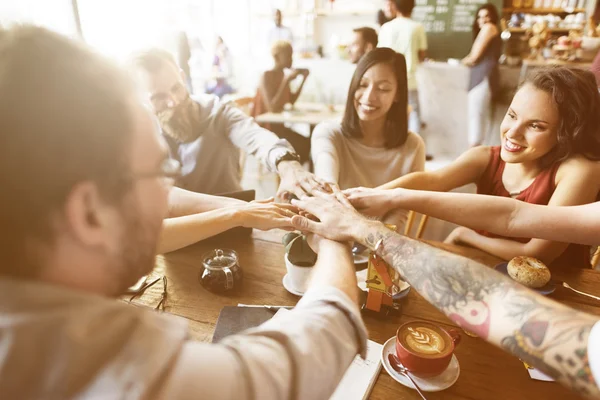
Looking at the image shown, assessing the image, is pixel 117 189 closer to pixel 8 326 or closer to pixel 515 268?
pixel 8 326

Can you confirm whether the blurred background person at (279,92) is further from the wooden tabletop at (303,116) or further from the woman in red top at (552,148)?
the woman in red top at (552,148)

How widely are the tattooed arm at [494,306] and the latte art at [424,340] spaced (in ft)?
0.23

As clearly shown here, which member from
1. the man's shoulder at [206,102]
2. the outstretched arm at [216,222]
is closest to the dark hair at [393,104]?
the man's shoulder at [206,102]

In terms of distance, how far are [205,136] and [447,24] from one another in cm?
502

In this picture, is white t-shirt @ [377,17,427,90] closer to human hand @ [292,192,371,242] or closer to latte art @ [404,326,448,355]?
human hand @ [292,192,371,242]

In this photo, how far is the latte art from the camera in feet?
2.78

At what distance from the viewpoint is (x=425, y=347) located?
0.86 m

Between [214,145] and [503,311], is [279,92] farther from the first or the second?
[503,311]

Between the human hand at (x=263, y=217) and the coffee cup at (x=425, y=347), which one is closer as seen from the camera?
the coffee cup at (x=425, y=347)

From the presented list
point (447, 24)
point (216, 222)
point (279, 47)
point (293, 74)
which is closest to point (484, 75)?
point (447, 24)

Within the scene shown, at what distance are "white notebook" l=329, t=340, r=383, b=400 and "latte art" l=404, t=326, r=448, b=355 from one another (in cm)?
8

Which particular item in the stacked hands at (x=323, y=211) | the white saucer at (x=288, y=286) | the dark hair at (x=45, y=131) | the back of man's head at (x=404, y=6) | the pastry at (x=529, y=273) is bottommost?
the white saucer at (x=288, y=286)

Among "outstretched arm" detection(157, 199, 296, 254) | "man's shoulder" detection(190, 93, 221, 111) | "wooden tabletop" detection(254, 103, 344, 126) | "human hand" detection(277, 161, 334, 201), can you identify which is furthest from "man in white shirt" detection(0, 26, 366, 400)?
"wooden tabletop" detection(254, 103, 344, 126)

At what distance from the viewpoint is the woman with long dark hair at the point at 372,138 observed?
185 cm
